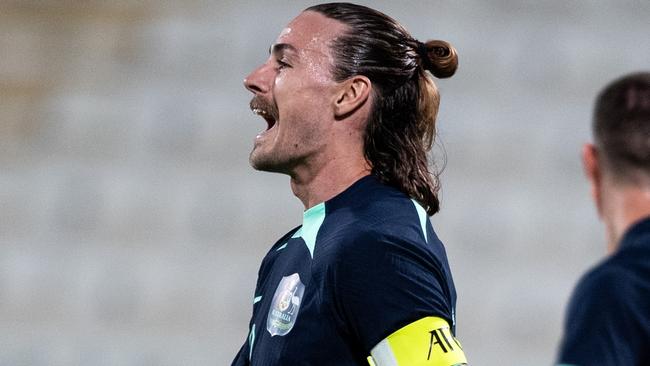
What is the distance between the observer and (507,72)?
6.96 m

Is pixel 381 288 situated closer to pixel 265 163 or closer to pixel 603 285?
pixel 265 163

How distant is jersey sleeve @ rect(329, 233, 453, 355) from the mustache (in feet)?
1.54

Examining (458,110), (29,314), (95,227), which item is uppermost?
(458,110)

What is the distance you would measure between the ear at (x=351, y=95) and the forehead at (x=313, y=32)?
96 mm

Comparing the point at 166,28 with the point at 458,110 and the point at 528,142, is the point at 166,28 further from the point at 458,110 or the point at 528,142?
the point at 528,142

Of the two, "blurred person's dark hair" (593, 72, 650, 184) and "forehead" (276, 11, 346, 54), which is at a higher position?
"forehead" (276, 11, 346, 54)

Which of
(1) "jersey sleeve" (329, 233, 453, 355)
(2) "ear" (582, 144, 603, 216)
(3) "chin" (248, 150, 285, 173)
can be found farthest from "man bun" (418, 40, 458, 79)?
(2) "ear" (582, 144, 603, 216)

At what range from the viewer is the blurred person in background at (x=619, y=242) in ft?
4.76

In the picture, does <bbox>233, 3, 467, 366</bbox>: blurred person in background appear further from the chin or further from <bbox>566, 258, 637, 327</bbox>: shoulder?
<bbox>566, 258, 637, 327</bbox>: shoulder

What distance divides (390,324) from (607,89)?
648 mm

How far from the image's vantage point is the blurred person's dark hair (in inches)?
61.9

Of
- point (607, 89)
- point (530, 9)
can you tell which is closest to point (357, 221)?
point (607, 89)

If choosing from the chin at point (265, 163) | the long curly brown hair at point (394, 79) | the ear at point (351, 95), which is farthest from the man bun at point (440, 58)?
the chin at point (265, 163)

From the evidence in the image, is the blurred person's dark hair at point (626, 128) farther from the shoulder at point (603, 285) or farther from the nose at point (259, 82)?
the nose at point (259, 82)
